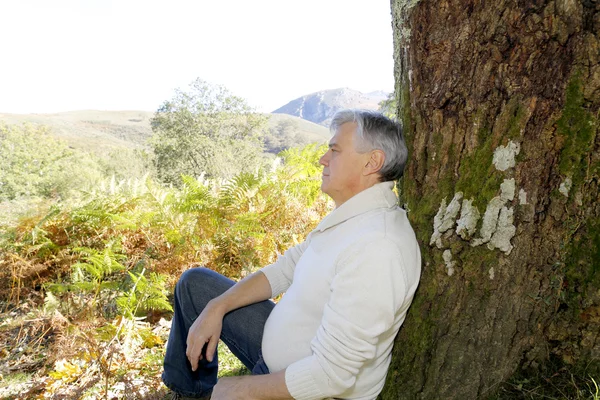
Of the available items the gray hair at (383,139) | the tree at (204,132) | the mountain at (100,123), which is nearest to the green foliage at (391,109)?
the gray hair at (383,139)

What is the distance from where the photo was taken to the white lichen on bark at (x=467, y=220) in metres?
1.54

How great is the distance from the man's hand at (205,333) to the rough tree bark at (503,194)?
84cm

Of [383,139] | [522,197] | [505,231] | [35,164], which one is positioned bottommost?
[35,164]

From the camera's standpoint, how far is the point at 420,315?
1662mm

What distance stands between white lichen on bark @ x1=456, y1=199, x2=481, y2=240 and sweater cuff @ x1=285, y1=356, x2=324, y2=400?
704mm

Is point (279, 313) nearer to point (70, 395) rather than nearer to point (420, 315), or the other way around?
point (420, 315)

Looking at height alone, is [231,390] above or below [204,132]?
above

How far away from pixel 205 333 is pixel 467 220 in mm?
1255

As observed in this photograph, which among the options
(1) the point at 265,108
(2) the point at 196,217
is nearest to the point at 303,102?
(1) the point at 265,108

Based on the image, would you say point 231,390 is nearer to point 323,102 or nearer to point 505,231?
point 505,231

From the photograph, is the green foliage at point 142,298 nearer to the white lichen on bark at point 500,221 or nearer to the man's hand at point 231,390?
the man's hand at point 231,390

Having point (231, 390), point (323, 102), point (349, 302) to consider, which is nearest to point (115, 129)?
point (323, 102)

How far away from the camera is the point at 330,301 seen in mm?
1423

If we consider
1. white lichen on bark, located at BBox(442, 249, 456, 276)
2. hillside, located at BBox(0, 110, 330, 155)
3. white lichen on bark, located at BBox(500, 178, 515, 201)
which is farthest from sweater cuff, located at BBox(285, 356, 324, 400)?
hillside, located at BBox(0, 110, 330, 155)
